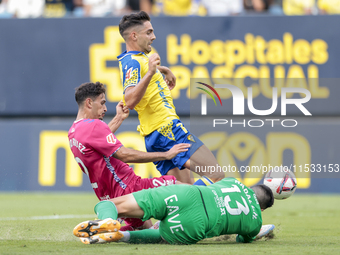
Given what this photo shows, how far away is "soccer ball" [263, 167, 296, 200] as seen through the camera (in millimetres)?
5168

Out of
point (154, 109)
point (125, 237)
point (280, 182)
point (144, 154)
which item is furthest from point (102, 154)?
point (280, 182)

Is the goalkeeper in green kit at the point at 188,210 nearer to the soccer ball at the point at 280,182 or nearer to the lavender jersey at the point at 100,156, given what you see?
the lavender jersey at the point at 100,156

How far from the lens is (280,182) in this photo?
5.18 meters

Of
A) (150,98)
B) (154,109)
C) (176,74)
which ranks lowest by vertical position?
(154,109)

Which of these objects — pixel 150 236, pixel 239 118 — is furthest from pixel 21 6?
pixel 150 236

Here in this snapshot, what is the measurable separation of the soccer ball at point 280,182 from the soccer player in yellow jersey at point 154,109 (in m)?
0.50

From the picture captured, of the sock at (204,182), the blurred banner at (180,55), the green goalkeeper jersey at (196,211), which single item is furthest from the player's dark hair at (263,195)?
the blurred banner at (180,55)

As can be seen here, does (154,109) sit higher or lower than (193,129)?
higher

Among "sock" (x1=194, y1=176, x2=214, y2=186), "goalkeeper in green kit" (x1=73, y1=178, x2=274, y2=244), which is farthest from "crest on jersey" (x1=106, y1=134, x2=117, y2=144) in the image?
"sock" (x1=194, y1=176, x2=214, y2=186)

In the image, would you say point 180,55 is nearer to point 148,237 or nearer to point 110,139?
point 110,139

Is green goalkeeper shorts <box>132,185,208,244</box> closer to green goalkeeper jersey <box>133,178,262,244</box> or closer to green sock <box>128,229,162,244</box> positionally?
green goalkeeper jersey <box>133,178,262,244</box>

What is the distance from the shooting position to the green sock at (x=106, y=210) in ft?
13.5

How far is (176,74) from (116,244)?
770cm

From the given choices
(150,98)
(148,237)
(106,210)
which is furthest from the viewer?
(150,98)
